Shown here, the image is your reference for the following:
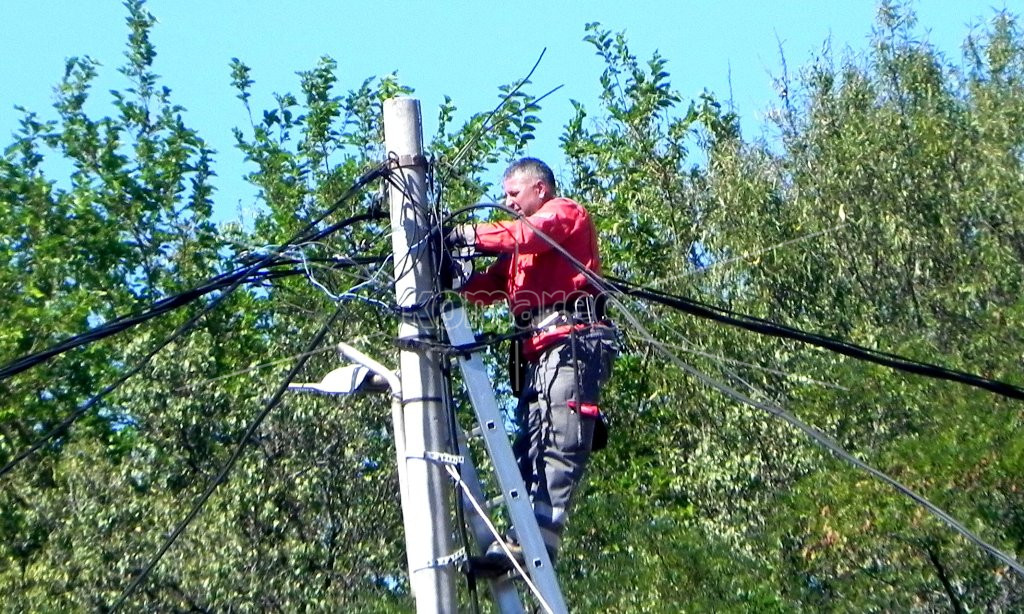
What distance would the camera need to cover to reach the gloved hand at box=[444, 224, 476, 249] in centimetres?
822

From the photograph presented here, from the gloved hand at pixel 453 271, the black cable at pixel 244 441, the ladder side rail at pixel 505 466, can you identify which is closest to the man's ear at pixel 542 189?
the gloved hand at pixel 453 271

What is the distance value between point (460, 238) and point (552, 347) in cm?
63

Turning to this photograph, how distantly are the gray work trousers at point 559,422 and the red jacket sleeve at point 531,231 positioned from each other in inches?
17.4

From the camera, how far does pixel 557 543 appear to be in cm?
820

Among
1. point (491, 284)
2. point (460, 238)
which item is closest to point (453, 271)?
point (460, 238)

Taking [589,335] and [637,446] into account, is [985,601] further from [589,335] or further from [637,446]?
[589,335]

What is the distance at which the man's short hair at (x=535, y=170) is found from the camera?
8648 mm

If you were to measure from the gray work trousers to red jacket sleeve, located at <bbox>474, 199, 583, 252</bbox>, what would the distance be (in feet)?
1.45

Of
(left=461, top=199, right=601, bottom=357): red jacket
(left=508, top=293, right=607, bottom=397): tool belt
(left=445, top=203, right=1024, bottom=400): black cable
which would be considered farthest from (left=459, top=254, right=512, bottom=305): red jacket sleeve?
(left=445, top=203, right=1024, bottom=400): black cable

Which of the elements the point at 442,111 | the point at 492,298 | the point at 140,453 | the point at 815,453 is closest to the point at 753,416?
the point at 815,453

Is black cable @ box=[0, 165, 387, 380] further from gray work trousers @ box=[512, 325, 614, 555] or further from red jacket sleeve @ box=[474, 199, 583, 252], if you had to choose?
gray work trousers @ box=[512, 325, 614, 555]

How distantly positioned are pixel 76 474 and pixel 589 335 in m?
10.4

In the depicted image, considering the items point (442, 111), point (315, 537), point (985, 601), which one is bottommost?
point (985, 601)

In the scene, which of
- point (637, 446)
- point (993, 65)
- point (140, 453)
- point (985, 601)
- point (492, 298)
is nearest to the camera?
point (492, 298)
